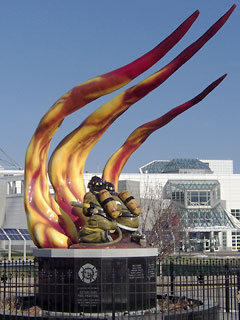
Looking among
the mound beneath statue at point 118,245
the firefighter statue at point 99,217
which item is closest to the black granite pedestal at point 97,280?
the mound beneath statue at point 118,245

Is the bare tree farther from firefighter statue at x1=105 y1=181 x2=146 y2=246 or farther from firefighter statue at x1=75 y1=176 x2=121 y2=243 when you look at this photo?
firefighter statue at x1=75 y1=176 x2=121 y2=243

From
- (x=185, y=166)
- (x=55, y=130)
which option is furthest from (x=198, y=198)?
(x=55, y=130)

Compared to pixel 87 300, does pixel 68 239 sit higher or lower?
higher

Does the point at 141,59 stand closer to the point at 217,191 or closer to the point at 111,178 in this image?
the point at 111,178

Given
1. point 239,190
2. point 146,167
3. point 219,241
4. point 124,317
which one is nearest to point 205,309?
point 124,317

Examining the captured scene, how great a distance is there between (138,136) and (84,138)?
1825 millimetres

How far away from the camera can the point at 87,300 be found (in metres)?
14.3

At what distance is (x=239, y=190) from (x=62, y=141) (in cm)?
6443

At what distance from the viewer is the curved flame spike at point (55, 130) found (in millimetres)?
15023

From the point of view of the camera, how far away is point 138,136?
694 inches

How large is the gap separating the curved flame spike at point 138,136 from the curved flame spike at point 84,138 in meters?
1.09

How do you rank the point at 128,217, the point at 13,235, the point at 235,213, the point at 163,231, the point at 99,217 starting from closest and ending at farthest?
the point at 99,217
the point at 128,217
the point at 13,235
the point at 163,231
the point at 235,213

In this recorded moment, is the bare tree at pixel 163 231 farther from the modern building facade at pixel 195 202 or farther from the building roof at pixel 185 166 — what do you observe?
the building roof at pixel 185 166

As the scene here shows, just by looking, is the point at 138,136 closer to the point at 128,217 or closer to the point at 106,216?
the point at 128,217
